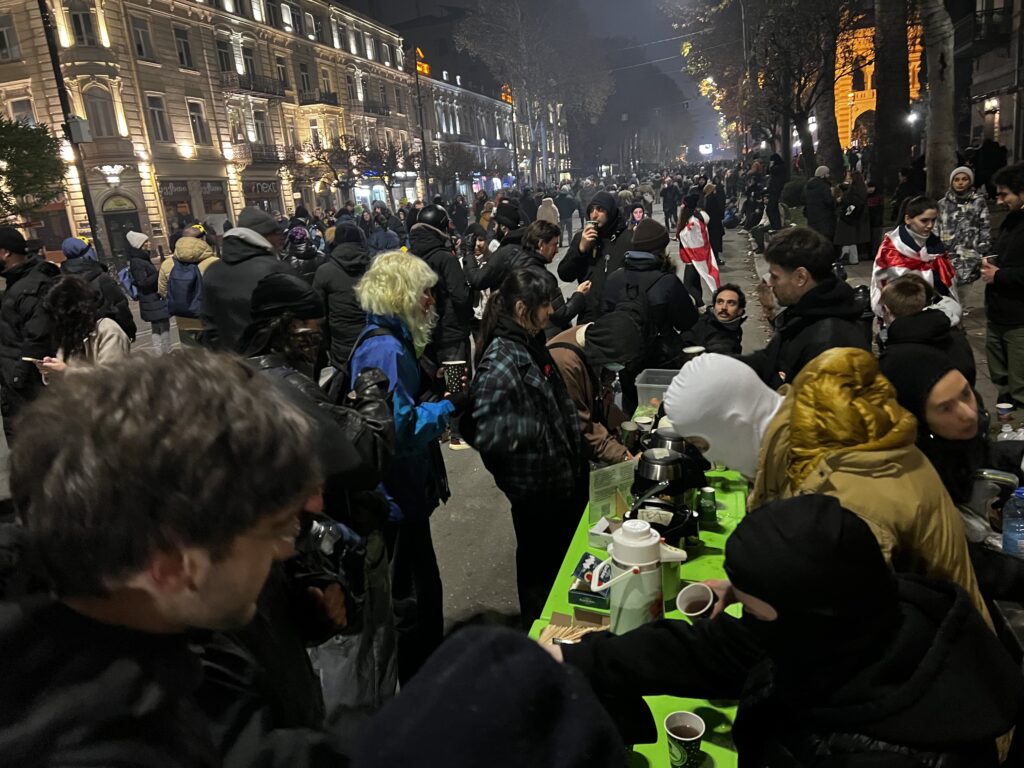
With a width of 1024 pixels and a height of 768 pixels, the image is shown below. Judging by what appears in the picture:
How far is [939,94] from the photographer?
11.6m

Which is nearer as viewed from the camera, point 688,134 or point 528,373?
point 528,373

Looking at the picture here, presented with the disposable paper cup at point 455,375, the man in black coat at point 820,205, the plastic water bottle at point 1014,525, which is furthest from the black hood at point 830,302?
the man in black coat at point 820,205

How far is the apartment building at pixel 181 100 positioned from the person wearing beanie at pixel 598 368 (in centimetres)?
2562

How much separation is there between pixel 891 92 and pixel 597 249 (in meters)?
12.4

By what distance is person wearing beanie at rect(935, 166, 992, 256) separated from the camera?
24.0 feet

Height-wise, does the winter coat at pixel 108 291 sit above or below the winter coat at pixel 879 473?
above

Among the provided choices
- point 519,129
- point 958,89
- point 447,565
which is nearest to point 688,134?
point 519,129

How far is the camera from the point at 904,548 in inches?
73.2

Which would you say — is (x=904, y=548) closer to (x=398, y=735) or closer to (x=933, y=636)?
(x=933, y=636)

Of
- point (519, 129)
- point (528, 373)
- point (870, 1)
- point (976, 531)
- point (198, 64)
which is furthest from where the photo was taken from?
point (519, 129)

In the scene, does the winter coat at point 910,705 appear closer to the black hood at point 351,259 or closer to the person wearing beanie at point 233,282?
the person wearing beanie at point 233,282

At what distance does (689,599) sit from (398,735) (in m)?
1.66

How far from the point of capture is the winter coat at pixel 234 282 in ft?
14.8

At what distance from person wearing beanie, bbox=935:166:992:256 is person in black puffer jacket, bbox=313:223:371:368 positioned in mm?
6536
